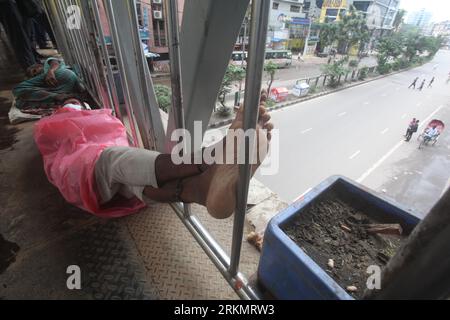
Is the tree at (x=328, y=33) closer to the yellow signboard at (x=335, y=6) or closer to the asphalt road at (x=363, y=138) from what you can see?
the yellow signboard at (x=335, y=6)

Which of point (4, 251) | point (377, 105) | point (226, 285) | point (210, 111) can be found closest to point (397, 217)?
point (226, 285)

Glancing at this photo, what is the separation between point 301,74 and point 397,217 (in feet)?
44.7

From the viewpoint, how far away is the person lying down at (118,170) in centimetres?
73

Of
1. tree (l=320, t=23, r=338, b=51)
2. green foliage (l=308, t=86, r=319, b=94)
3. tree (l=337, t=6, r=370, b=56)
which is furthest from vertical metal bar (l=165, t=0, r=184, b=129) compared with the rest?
tree (l=320, t=23, r=338, b=51)

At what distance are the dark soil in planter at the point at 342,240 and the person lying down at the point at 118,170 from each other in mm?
342

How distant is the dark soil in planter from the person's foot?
0.30 m

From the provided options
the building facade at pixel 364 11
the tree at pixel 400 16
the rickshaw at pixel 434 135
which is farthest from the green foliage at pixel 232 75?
the building facade at pixel 364 11

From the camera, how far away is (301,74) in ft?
42.3

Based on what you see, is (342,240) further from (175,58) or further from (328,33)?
(328,33)

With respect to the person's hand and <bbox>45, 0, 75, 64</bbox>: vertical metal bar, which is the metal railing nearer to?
the person's hand

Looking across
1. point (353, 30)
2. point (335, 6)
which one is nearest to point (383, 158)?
point (335, 6)

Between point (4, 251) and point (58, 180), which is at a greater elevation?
point (58, 180)
